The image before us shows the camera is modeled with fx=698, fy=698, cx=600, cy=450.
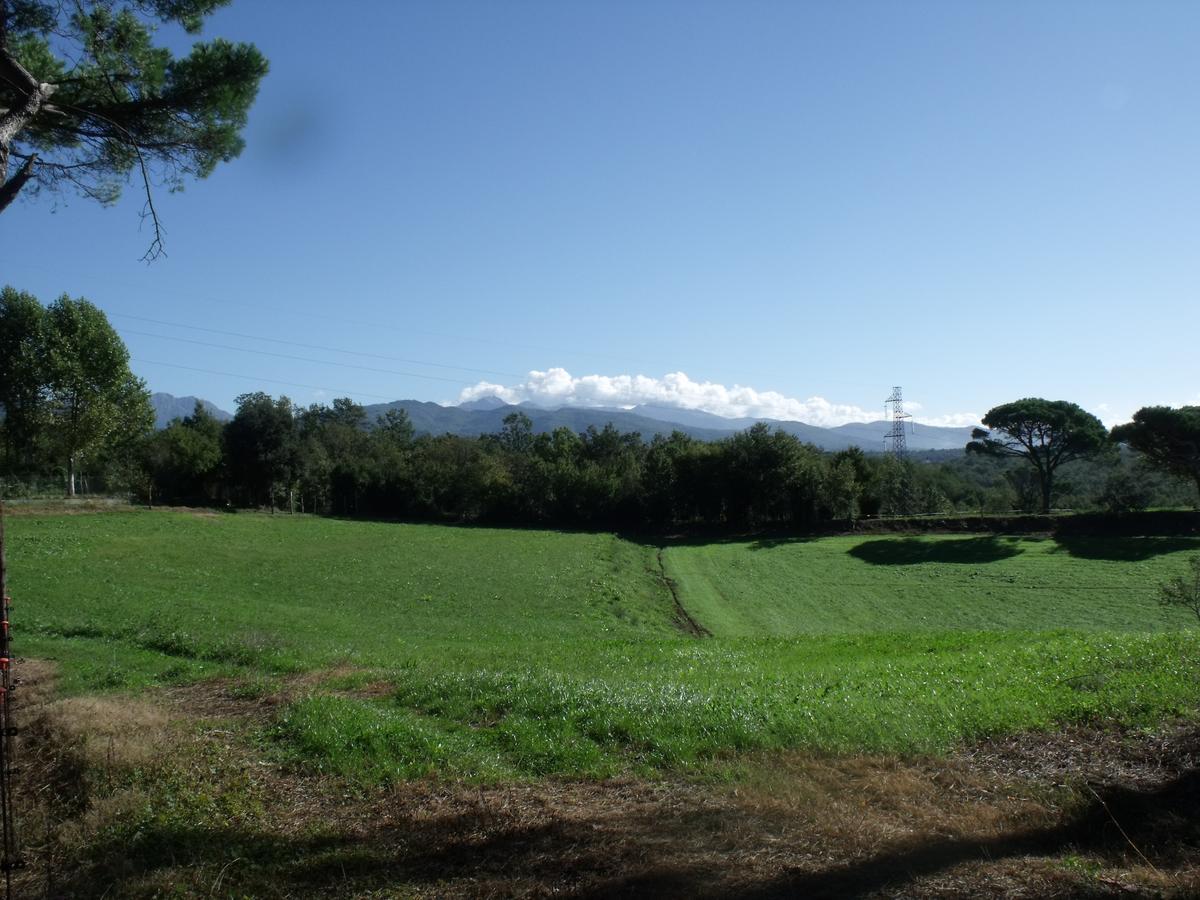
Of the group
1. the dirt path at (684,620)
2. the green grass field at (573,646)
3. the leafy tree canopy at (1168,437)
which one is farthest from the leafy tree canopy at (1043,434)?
the dirt path at (684,620)

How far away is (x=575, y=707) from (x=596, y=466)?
7386 centimetres

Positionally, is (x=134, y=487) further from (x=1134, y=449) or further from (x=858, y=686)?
(x=1134, y=449)

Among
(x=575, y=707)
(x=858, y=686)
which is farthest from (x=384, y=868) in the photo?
(x=858, y=686)

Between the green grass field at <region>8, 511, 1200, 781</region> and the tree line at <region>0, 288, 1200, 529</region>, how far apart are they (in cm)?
1563

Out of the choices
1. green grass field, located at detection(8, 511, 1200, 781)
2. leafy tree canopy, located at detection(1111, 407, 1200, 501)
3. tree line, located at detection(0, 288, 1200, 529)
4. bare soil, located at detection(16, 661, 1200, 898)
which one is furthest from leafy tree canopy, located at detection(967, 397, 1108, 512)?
bare soil, located at detection(16, 661, 1200, 898)

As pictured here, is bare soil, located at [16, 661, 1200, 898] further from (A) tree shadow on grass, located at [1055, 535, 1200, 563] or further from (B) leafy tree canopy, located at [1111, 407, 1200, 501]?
(B) leafy tree canopy, located at [1111, 407, 1200, 501]

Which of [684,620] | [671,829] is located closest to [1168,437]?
[684,620]

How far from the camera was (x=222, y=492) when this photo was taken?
86312mm

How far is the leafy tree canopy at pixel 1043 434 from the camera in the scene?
232ft

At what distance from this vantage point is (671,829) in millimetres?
5527

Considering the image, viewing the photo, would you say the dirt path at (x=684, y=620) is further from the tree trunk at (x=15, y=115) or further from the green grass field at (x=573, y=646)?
the tree trunk at (x=15, y=115)

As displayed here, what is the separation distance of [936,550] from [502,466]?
51.2 metres

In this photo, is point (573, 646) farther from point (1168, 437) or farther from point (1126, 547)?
point (1168, 437)

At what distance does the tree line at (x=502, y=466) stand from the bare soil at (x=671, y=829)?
61.3 metres
